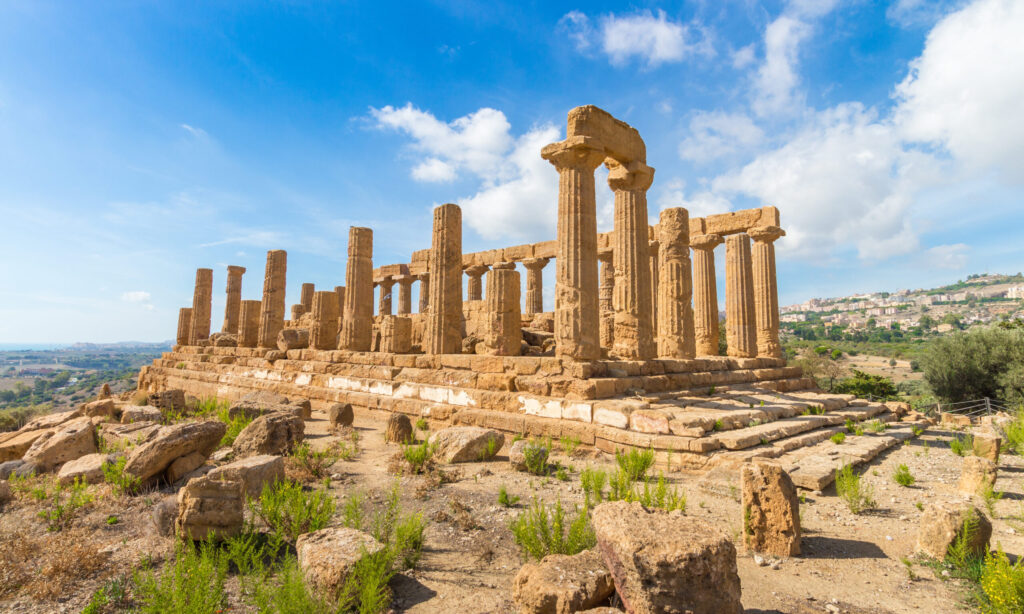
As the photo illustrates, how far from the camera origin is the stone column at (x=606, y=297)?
49.3 ft

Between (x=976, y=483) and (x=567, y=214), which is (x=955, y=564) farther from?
(x=567, y=214)

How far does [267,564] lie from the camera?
12.2 feet

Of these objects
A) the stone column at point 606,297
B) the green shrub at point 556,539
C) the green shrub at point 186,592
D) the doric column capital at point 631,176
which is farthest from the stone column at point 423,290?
the green shrub at point 186,592

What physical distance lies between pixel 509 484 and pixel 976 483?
5.10 meters

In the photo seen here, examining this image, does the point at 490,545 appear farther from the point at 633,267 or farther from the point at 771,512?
the point at 633,267

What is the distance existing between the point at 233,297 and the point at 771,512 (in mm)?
23279

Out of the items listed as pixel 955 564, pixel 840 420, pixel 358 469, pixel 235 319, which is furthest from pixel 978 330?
pixel 235 319

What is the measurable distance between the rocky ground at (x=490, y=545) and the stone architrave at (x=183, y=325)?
2028 cm

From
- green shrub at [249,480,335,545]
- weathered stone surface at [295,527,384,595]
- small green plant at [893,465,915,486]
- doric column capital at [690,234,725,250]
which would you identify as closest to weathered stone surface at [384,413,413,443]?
green shrub at [249,480,335,545]

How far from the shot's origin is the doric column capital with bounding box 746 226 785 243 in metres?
15.0

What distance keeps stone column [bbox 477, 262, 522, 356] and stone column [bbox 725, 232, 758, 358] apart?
295 inches

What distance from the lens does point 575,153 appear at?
9.80 meters

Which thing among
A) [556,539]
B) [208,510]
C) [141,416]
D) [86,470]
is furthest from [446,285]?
[556,539]

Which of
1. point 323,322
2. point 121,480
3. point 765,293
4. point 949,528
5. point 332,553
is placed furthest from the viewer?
Result: point 765,293
